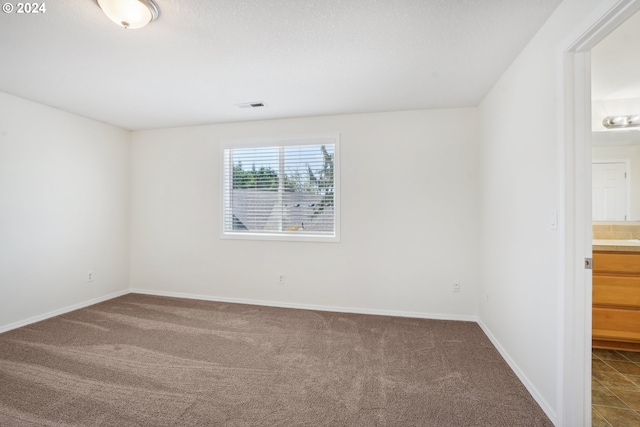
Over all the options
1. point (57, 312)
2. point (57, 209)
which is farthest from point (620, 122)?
point (57, 312)

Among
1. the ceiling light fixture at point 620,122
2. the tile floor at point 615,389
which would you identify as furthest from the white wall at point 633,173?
the tile floor at point 615,389

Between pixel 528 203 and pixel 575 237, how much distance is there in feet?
1.79

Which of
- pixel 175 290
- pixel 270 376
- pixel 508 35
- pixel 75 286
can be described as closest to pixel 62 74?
pixel 75 286

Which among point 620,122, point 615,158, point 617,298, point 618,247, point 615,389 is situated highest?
point 620,122

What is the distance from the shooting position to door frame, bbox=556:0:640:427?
1.55 m

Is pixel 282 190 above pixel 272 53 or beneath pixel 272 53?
beneath

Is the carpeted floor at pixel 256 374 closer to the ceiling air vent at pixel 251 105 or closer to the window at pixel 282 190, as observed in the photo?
the window at pixel 282 190

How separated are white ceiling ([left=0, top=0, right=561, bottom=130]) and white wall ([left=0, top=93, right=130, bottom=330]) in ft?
1.34

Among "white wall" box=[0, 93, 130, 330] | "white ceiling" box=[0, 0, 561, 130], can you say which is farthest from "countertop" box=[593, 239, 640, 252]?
"white wall" box=[0, 93, 130, 330]

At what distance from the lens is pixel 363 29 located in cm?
190

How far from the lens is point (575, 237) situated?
1569mm

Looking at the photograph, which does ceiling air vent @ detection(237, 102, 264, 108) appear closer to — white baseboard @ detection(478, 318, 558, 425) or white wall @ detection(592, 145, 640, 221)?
white baseboard @ detection(478, 318, 558, 425)

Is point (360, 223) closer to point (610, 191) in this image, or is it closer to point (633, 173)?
point (610, 191)

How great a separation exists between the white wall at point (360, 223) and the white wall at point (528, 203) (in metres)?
0.44
